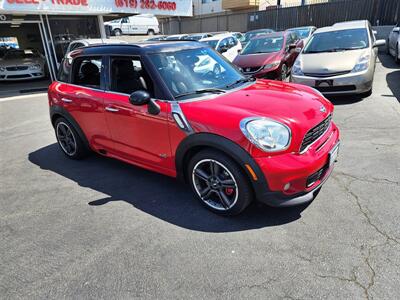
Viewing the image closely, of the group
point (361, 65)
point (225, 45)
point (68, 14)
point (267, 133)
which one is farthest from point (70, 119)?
point (68, 14)

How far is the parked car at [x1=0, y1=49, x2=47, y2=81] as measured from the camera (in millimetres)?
12531

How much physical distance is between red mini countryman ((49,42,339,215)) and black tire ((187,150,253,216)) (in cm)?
1

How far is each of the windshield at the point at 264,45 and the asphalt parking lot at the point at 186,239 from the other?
231 inches

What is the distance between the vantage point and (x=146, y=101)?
124 inches

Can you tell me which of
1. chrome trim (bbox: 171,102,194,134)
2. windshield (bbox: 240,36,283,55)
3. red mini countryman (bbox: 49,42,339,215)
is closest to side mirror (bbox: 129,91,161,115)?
red mini countryman (bbox: 49,42,339,215)

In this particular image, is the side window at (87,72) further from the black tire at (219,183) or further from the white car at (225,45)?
the white car at (225,45)

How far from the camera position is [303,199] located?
109 inches

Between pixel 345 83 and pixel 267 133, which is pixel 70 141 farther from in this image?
pixel 345 83

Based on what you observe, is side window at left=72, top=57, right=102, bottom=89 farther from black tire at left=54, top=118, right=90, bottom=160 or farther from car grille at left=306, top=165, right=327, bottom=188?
car grille at left=306, top=165, right=327, bottom=188

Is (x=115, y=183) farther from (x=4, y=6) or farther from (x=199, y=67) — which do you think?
(x=4, y=6)

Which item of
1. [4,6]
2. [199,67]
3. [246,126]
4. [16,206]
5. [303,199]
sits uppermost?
[4,6]

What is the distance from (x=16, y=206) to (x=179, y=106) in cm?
232

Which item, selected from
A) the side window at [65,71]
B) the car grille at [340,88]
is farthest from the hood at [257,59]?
the side window at [65,71]

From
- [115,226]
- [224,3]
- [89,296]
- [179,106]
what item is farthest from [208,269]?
[224,3]
